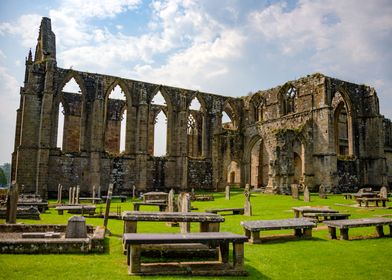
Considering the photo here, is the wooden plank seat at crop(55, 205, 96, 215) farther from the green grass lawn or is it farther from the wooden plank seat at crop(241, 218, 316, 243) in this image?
the wooden plank seat at crop(241, 218, 316, 243)

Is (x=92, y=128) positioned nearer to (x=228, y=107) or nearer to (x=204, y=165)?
(x=204, y=165)

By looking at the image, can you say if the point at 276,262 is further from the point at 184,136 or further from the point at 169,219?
the point at 184,136

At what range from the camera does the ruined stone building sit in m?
25.1

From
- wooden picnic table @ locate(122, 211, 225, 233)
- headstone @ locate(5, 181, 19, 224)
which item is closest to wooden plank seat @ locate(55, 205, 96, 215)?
headstone @ locate(5, 181, 19, 224)

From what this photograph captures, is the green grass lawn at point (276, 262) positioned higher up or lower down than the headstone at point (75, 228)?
lower down

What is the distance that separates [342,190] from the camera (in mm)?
27375

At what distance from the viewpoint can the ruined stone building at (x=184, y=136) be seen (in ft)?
82.5

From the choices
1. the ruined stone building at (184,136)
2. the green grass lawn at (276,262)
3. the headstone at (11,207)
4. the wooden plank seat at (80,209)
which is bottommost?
the green grass lawn at (276,262)

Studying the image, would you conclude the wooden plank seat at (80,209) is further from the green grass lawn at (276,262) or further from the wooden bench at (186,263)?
the wooden bench at (186,263)

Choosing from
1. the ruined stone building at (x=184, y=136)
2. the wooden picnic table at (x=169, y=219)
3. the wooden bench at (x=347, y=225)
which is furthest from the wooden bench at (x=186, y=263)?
the ruined stone building at (x=184, y=136)

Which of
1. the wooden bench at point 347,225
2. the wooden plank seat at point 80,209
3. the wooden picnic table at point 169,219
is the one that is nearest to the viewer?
the wooden picnic table at point 169,219

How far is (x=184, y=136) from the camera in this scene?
2950 cm

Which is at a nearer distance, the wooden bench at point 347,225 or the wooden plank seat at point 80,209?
the wooden bench at point 347,225

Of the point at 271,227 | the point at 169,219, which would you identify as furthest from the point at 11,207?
the point at 271,227
